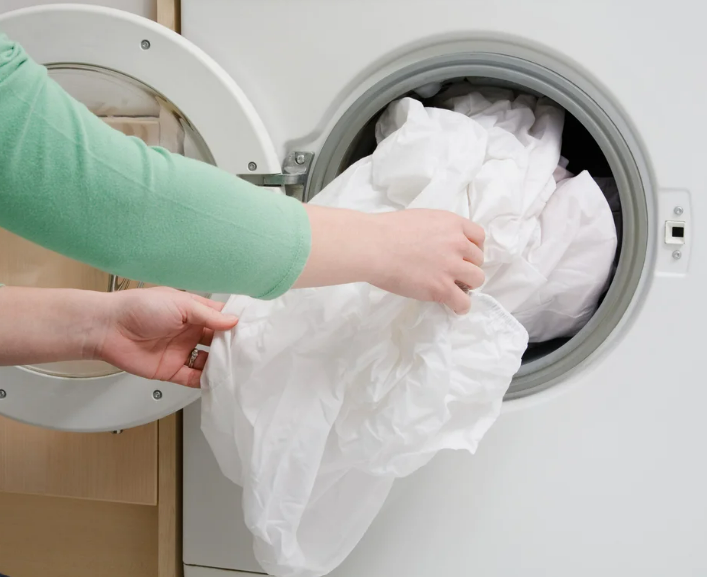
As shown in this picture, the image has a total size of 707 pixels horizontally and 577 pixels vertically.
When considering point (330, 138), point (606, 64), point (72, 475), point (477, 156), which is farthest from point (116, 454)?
point (606, 64)

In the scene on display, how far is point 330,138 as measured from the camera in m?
0.78

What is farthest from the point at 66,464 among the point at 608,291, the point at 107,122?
the point at 608,291

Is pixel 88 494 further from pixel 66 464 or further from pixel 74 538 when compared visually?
pixel 74 538

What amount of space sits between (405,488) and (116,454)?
0.40 meters

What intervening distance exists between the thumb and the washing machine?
131 millimetres

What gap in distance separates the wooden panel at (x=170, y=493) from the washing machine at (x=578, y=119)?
0.09 meters

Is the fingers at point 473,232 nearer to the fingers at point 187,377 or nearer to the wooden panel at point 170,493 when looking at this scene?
the fingers at point 187,377

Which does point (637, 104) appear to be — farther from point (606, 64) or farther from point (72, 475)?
point (72, 475)

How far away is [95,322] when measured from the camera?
69 centimetres

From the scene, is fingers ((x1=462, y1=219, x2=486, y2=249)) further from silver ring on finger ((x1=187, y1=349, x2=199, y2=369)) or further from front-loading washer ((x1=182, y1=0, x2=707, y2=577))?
silver ring on finger ((x1=187, y1=349, x2=199, y2=369))

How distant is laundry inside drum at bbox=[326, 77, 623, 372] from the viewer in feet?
2.73

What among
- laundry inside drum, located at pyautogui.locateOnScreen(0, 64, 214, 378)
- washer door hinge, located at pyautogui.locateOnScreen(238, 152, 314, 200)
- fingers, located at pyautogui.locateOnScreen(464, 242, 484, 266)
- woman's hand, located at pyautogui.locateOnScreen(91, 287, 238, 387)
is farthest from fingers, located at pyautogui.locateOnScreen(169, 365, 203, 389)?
fingers, located at pyautogui.locateOnScreen(464, 242, 484, 266)

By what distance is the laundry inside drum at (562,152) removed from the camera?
83 centimetres

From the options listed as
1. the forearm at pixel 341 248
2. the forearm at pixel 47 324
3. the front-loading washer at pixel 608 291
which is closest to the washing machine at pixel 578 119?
the front-loading washer at pixel 608 291
